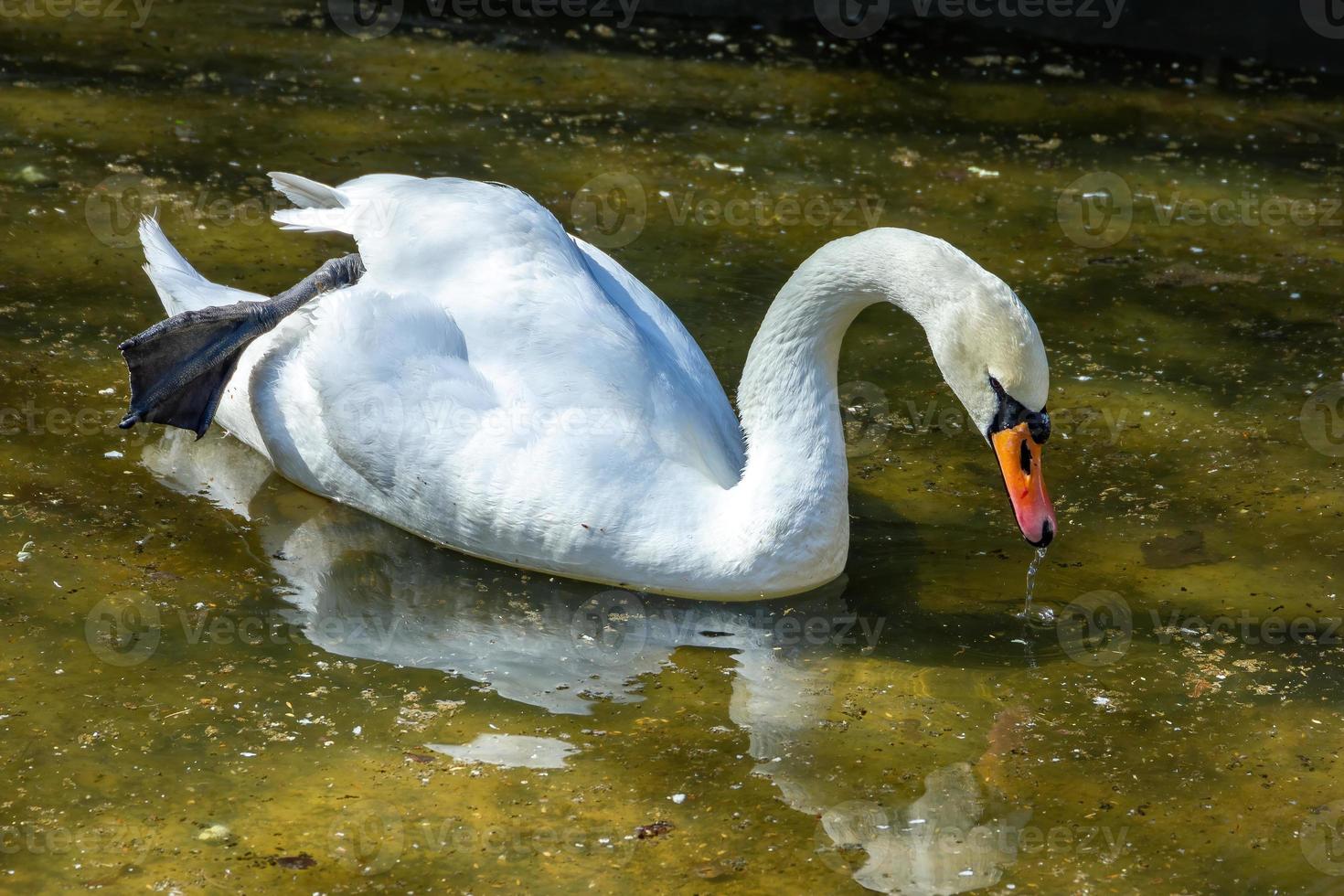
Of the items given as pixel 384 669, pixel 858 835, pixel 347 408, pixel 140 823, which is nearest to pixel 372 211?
pixel 347 408

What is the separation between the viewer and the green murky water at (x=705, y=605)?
4.06m

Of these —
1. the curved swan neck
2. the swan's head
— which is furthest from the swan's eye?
the curved swan neck

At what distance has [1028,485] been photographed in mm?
4637

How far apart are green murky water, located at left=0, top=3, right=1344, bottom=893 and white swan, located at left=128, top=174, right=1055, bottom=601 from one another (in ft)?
0.76

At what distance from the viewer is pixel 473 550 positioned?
514 cm

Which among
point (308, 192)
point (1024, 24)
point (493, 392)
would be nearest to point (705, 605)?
point (493, 392)

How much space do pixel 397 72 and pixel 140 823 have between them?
18.5 ft

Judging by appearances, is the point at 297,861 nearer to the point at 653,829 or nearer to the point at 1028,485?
the point at 653,829

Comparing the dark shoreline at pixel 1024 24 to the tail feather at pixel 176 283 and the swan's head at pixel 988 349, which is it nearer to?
the tail feather at pixel 176 283

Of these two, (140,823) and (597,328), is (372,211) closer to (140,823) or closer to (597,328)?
(597,328)

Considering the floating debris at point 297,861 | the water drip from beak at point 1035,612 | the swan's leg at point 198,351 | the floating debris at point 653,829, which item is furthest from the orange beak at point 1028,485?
the swan's leg at point 198,351

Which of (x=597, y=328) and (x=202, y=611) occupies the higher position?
(x=597, y=328)

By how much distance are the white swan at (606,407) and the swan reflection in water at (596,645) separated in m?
0.10

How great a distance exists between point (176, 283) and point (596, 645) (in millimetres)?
2184
